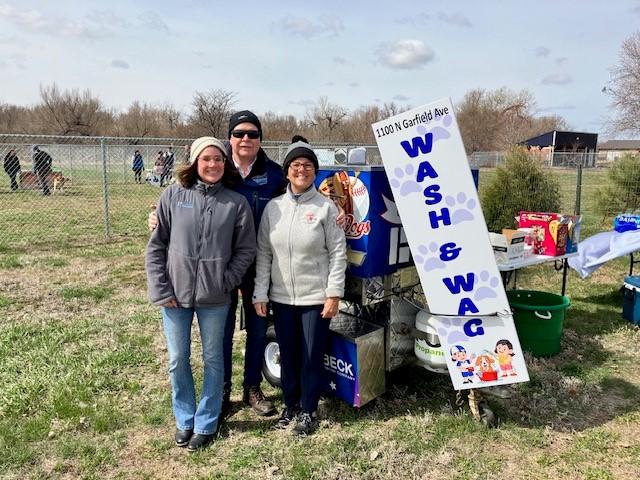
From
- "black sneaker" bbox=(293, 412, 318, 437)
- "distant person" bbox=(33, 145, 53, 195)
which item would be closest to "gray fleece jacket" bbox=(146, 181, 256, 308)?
"black sneaker" bbox=(293, 412, 318, 437)

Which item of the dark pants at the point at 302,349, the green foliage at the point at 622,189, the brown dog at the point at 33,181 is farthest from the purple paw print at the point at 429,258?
the brown dog at the point at 33,181

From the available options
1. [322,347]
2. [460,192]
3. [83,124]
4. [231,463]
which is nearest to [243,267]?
[322,347]

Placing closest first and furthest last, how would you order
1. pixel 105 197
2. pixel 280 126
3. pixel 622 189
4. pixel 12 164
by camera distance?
pixel 105 197 < pixel 622 189 < pixel 12 164 < pixel 280 126

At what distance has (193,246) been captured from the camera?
9.36 feet

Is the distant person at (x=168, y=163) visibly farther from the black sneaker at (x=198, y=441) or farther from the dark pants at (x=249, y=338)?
the black sneaker at (x=198, y=441)

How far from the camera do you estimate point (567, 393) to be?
3842 mm

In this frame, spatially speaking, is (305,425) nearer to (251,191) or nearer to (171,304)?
(171,304)

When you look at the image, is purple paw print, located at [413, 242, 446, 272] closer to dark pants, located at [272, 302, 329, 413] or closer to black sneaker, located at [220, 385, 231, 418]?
dark pants, located at [272, 302, 329, 413]

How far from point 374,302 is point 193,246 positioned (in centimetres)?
125

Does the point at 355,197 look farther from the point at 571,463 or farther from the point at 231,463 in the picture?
the point at 571,463

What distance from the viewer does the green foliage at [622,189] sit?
12.1 meters

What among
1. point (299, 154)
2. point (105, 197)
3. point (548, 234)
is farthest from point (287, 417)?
point (105, 197)

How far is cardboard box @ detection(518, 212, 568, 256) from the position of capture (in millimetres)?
4832

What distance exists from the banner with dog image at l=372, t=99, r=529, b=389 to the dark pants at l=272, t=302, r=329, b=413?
0.74 metres
